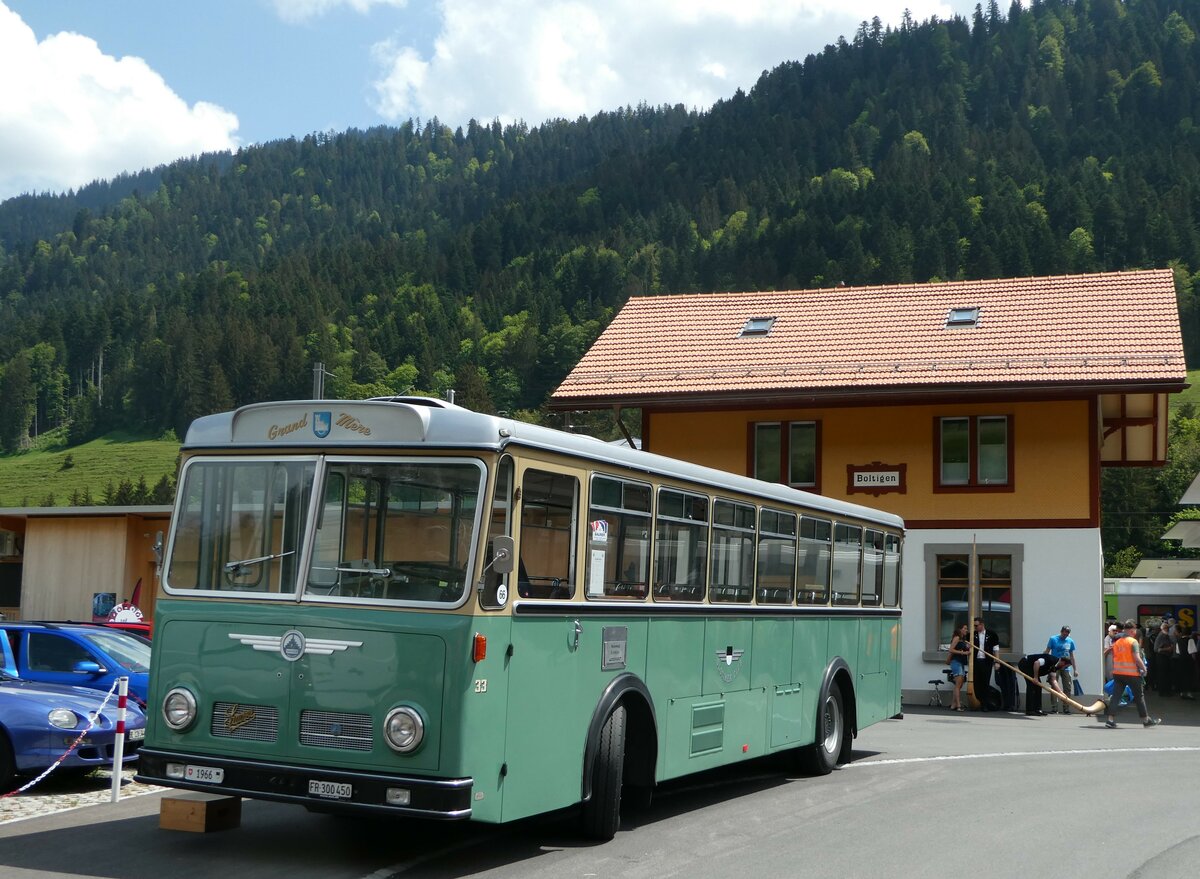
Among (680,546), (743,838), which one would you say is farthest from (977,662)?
(743,838)

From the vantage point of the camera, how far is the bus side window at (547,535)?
909cm

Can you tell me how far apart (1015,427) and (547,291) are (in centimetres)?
12500

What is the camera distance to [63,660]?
48.1 feet

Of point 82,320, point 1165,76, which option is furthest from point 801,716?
point 1165,76

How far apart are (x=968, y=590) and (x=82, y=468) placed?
112 m

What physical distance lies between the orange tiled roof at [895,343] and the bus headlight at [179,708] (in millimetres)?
20936

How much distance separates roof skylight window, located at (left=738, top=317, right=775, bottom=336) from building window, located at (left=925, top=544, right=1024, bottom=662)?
6.86m

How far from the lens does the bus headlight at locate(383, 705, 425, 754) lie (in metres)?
8.40

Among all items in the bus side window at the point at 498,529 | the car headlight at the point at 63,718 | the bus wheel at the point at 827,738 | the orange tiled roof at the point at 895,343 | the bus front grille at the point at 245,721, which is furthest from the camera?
the orange tiled roof at the point at 895,343

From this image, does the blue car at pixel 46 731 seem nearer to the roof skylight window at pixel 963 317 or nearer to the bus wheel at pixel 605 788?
the bus wheel at pixel 605 788

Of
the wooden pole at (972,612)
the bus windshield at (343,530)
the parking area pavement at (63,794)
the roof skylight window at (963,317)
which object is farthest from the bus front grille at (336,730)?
the roof skylight window at (963,317)

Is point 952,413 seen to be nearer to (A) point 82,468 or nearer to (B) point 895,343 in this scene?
(B) point 895,343

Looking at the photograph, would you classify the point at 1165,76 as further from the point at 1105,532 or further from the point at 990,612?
the point at 990,612

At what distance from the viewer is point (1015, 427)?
28.1m
